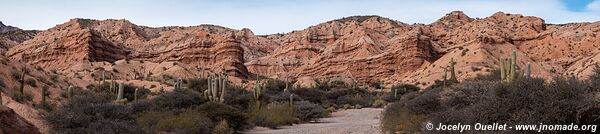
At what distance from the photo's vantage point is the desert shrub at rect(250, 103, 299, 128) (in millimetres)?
24000

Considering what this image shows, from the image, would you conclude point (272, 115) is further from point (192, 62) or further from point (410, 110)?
point (192, 62)

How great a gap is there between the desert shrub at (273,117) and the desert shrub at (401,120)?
548 cm

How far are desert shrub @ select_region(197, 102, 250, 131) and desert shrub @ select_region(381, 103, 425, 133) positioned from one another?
17.2ft

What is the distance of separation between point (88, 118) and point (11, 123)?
347 cm

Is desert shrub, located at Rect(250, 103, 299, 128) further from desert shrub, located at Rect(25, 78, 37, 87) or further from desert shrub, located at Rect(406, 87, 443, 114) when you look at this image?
desert shrub, located at Rect(25, 78, 37, 87)

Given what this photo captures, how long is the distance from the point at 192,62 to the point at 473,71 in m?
37.7

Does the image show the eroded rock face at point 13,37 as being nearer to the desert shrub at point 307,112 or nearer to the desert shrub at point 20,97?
the desert shrub at point 20,97

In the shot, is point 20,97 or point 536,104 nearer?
point 536,104

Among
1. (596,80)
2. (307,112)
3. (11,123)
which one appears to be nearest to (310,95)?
(307,112)

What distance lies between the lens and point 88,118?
12773mm

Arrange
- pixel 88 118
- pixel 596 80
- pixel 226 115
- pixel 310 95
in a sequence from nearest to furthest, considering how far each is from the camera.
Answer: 1. pixel 596 80
2. pixel 88 118
3. pixel 226 115
4. pixel 310 95

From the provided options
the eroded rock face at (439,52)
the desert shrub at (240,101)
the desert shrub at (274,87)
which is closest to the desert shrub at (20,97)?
the desert shrub at (240,101)

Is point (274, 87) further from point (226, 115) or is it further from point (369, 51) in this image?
point (226, 115)

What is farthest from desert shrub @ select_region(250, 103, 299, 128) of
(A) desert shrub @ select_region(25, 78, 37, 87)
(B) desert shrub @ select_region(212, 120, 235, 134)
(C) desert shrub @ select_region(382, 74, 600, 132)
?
(C) desert shrub @ select_region(382, 74, 600, 132)
